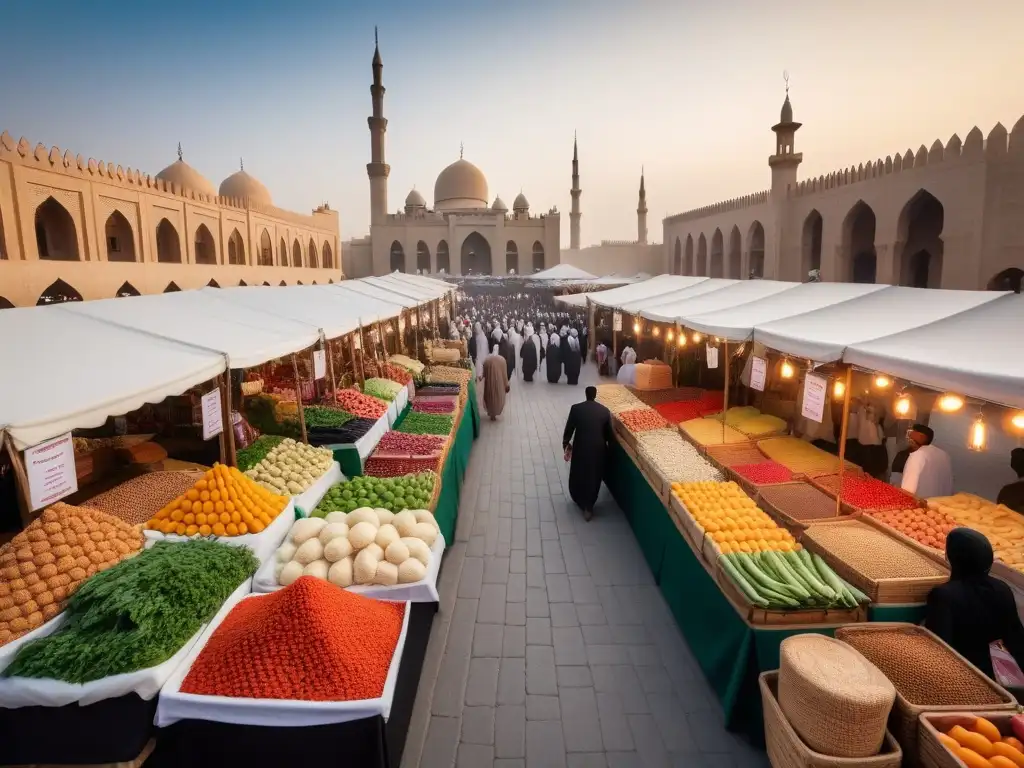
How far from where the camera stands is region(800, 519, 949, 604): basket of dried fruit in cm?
306

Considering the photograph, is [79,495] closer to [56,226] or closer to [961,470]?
[961,470]

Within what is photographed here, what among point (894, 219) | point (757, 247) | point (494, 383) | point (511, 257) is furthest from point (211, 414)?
point (511, 257)

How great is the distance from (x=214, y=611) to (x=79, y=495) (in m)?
2.43

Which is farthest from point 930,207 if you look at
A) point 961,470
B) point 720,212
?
point 961,470

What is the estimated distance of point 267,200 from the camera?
2889 cm

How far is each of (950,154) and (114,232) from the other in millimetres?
22255

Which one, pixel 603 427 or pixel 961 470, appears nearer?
pixel 603 427

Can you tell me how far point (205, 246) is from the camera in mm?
20453

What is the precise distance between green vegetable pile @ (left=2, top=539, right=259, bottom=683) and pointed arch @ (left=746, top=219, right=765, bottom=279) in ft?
81.3

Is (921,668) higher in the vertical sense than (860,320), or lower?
lower

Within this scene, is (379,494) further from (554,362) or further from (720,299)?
(554,362)

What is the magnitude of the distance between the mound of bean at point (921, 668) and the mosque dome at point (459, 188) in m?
37.5

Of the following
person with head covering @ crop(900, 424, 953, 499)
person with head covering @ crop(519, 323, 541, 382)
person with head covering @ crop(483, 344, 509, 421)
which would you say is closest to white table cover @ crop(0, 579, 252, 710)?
person with head covering @ crop(900, 424, 953, 499)

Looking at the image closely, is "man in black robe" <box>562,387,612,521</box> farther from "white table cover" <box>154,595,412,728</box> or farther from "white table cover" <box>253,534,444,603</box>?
"white table cover" <box>154,595,412,728</box>
